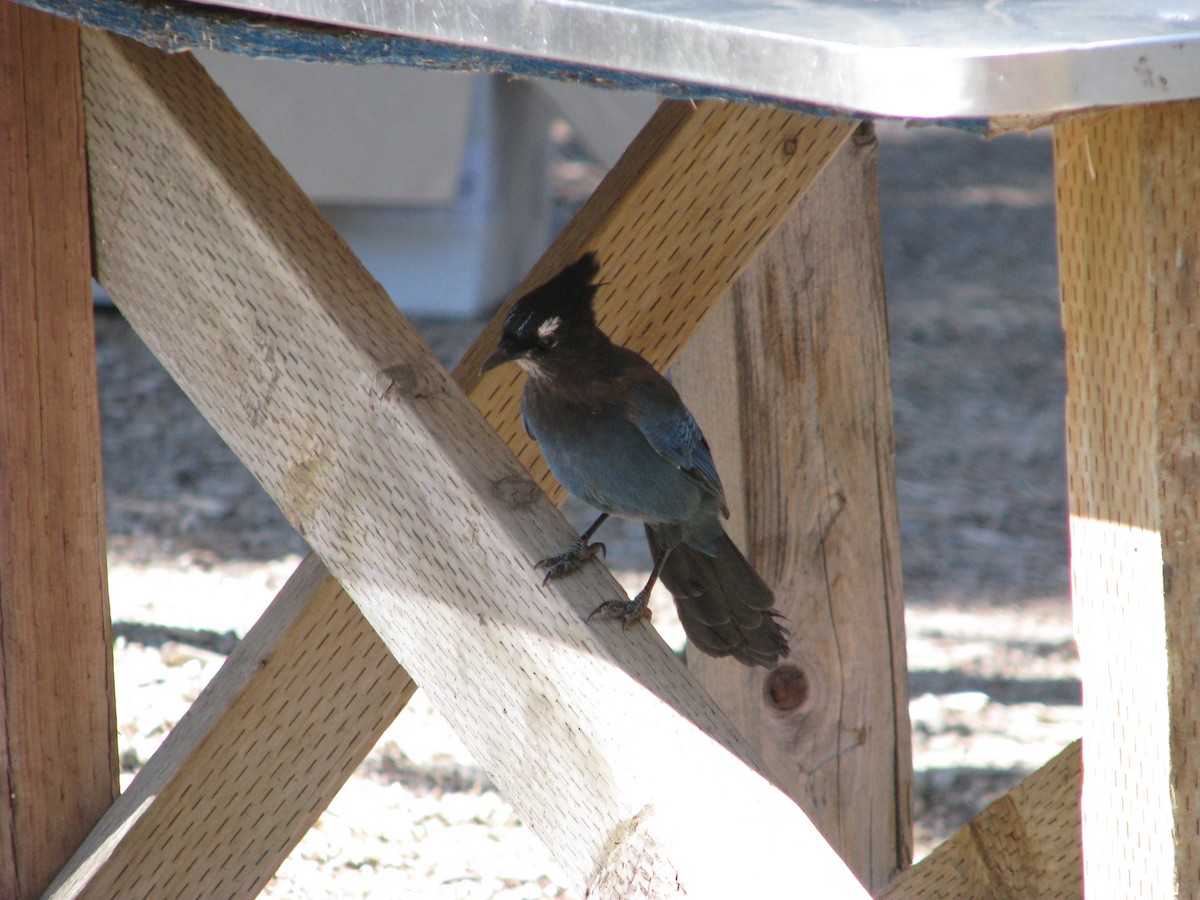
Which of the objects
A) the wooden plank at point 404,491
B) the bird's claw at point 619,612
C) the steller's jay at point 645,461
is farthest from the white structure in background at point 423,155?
the bird's claw at point 619,612

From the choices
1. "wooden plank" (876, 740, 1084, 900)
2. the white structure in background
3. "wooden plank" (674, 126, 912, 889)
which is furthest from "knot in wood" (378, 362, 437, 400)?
the white structure in background

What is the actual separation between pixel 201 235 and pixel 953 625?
3890 millimetres

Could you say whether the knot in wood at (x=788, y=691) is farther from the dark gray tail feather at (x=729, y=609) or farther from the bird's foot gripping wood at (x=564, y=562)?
the bird's foot gripping wood at (x=564, y=562)

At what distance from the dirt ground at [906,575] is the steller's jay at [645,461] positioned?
0.87 m

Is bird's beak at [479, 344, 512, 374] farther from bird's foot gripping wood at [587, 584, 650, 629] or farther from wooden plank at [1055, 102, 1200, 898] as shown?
wooden plank at [1055, 102, 1200, 898]

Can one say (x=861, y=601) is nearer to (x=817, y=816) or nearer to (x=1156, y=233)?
(x=817, y=816)

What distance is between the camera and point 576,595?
123 centimetres

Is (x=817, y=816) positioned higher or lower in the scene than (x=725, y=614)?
lower

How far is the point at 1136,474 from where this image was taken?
102 cm

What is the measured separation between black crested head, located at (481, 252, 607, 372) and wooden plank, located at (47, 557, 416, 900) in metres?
0.43

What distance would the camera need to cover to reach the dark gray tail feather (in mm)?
2316

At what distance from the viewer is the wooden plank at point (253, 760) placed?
1.66 metres

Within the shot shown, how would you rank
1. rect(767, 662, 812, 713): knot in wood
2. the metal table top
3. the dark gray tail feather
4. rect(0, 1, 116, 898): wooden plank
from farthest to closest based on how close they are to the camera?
rect(767, 662, 812, 713): knot in wood → the dark gray tail feather → rect(0, 1, 116, 898): wooden plank → the metal table top

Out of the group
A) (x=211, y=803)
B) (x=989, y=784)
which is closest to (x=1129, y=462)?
(x=211, y=803)
